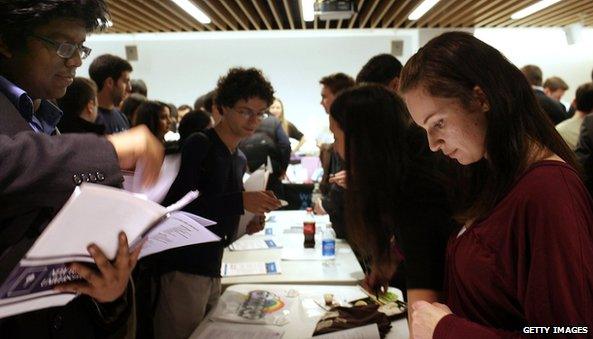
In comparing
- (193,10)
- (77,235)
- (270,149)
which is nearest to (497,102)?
(77,235)

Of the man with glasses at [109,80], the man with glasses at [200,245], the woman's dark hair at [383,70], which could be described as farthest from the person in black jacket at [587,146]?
the man with glasses at [109,80]

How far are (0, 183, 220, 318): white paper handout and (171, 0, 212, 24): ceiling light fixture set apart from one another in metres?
5.18

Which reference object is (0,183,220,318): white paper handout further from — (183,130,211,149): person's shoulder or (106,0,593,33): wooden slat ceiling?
(106,0,593,33): wooden slat ceiling

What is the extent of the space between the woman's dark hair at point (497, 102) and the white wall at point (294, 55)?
7.35 m

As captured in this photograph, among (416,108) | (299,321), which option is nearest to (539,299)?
(416,108)

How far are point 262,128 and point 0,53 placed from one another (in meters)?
4.12

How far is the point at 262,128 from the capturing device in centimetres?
498

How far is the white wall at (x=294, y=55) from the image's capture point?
8.49 m

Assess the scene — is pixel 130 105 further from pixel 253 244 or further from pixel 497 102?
pixel 497 102

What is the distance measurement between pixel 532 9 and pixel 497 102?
6579mm

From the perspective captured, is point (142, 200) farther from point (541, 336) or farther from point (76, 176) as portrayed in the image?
point (541, 336)

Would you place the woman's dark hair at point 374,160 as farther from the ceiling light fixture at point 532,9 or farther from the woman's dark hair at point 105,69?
the ceiling light fixture at point 532,9

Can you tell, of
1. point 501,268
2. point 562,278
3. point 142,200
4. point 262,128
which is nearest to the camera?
point 142,200

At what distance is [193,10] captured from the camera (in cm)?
587
